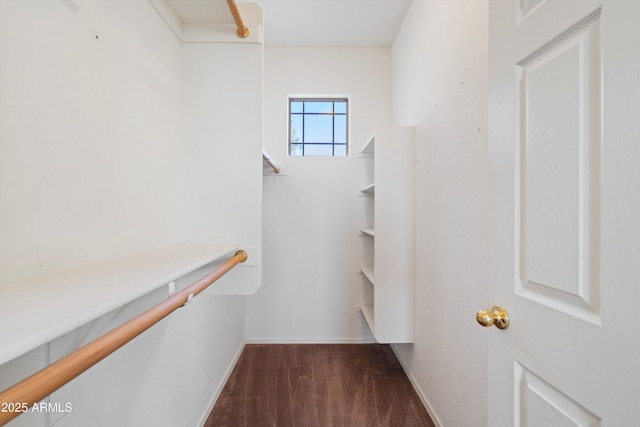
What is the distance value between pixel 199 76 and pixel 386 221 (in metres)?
1.37

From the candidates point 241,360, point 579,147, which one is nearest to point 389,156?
point 579,147

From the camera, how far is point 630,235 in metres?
0.46

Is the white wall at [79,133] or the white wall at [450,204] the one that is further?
the white wall at [450,204]

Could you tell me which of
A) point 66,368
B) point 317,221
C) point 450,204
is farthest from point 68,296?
point 317,221

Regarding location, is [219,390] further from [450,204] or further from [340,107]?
[340,107]

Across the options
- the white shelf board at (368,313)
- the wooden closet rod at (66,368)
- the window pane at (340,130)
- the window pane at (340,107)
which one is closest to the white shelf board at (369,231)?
the white shelf board at (368,313)

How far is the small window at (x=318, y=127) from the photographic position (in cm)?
276

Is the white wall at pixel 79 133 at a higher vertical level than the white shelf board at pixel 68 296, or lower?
higher

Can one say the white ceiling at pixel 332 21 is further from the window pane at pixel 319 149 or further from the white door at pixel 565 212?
the white door at pixel 565 212

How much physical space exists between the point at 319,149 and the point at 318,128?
201mm

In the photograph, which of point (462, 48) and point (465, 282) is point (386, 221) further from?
point (462, 48)

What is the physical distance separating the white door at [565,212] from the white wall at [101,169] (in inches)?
35.5

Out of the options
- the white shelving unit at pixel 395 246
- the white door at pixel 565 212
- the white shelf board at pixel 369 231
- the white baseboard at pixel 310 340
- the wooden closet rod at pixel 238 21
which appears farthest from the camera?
the white baseboard at pixel 310 340

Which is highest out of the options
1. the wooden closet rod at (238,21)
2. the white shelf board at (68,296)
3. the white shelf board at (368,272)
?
the wooden closet rod at (238,21)
